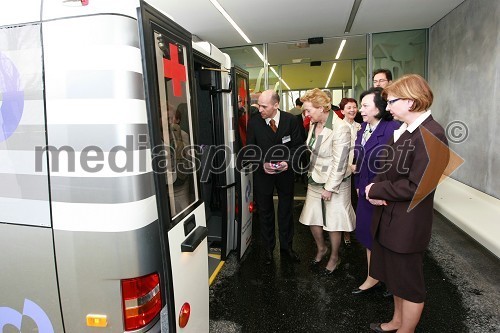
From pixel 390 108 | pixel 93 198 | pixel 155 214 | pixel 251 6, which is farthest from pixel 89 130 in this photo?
pixel 251 6

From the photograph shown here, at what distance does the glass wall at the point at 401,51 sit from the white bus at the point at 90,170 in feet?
19.6

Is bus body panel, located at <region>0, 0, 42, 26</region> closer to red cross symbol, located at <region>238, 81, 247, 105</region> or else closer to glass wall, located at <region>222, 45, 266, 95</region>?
red cross symbol, located at <region>238, 81, 247, 105</region>

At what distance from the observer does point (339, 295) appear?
2.72m

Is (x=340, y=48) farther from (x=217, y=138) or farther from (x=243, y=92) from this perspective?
(x=217, y=138)

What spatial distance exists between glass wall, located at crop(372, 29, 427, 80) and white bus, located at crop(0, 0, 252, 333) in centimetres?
597

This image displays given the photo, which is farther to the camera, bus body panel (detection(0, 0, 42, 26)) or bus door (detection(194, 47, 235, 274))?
bus door (detection(194, 47, 235, 274))

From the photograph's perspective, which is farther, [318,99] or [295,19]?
[295,19]

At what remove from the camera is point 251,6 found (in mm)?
4449

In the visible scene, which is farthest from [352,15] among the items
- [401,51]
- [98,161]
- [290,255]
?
[98,161]

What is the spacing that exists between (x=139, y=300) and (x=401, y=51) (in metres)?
6.64

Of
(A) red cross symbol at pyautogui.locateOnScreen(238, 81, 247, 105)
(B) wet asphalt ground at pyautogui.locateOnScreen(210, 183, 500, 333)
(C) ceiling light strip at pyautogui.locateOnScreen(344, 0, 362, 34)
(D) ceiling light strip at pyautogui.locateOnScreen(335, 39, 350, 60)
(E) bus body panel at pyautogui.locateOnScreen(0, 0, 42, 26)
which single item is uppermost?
(D) ceiling light strip at pyautogui.locateOnScreen(335, 39, 350, 60)

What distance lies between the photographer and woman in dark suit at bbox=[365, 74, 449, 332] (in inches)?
66.7

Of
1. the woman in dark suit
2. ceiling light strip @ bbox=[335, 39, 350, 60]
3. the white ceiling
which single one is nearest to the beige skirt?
the woman in dark suit

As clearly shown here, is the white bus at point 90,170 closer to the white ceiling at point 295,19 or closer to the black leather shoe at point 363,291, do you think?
the black leather shoe at point 363,291
